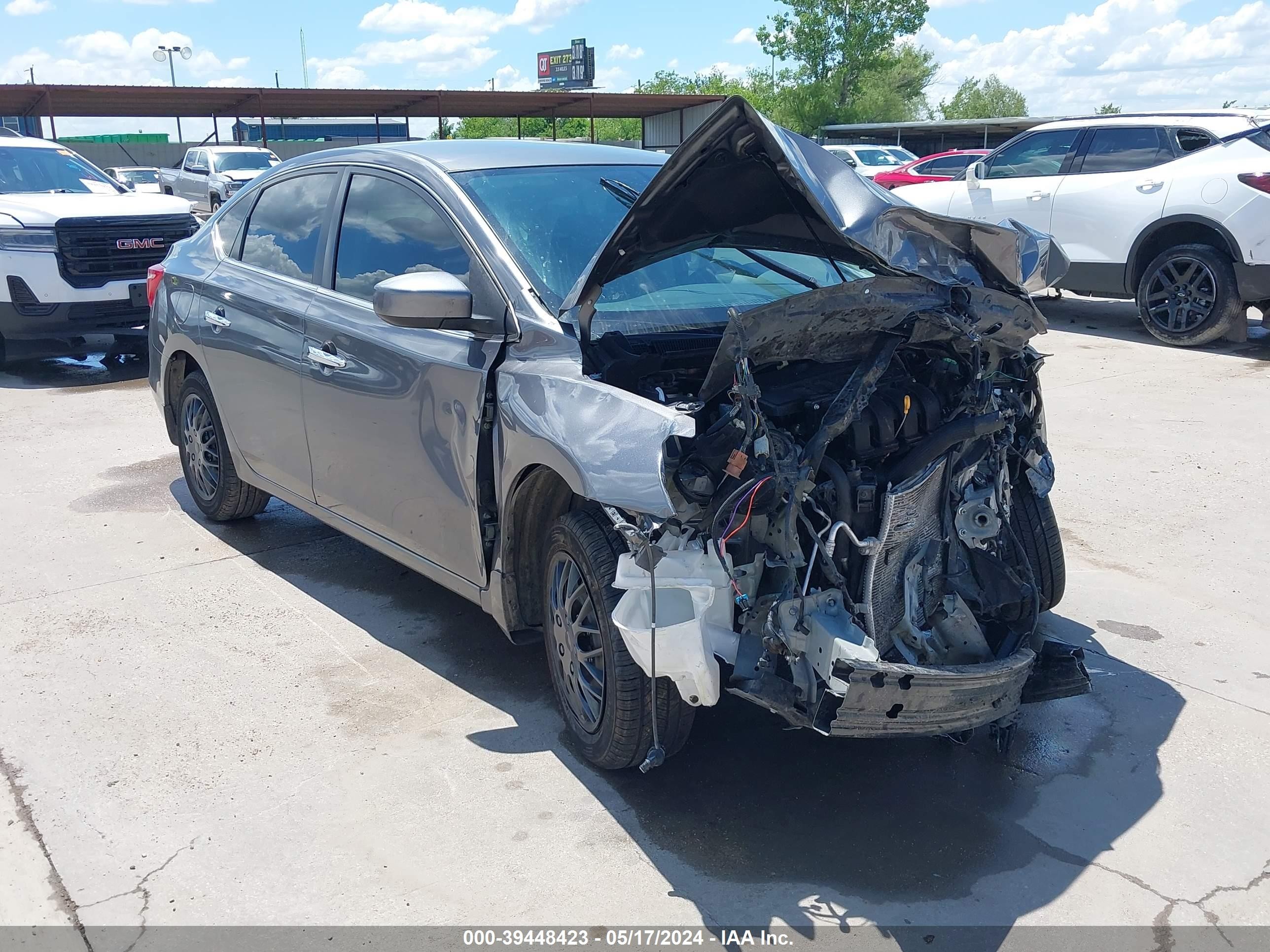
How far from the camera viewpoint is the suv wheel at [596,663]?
131 inches

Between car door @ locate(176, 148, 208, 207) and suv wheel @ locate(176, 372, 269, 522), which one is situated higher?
car door @ locate(176, 148, 208, 207)

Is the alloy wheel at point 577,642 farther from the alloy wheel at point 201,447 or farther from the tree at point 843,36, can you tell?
the tree at point 843,36

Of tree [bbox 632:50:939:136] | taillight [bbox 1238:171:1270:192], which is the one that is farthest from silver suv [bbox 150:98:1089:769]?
tree [bbox 632:50:939:136]

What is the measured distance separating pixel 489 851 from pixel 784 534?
4.09ft

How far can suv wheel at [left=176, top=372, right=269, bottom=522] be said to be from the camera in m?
5.70

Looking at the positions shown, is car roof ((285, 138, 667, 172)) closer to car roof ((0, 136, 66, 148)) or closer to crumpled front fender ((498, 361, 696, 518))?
crumpled front fender ((498, 361, 696, 518))

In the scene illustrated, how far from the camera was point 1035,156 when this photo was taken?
11.5 meters

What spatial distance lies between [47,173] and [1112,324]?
35.8 feet

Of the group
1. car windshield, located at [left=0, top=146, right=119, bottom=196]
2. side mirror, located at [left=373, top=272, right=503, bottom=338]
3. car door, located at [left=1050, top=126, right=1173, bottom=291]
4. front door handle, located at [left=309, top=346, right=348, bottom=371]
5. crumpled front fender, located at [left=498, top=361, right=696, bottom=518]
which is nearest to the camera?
crumpled front fender, located at [left=498, top=361, right=696, bottom=518]

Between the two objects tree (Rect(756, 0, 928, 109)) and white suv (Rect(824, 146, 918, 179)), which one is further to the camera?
tree (Rect(756, 0, 928, 109))

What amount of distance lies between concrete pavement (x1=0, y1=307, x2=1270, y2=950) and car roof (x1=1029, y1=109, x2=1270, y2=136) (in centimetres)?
603

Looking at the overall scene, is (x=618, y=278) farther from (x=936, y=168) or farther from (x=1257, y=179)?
(x=936, y=168)

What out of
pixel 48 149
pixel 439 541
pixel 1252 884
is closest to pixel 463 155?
pixel 439 541

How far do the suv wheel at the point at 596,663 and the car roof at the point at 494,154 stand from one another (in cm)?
164
